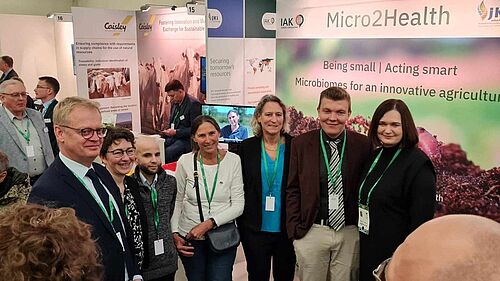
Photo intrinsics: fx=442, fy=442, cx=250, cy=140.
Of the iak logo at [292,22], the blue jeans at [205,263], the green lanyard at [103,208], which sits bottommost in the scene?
the blue jeans at [205,263]

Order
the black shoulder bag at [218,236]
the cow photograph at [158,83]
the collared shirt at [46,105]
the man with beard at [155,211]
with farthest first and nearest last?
the cow photograph at [158,83] < the collared shirt at [46,105] < the black shoulder bag at [218,236] < the man with beard at [155,211]

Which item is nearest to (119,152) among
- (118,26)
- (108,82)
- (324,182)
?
(324,182)

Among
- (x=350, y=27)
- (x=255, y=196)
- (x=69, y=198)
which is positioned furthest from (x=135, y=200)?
(x=350, y=27)

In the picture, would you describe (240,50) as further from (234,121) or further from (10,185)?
(10,185)

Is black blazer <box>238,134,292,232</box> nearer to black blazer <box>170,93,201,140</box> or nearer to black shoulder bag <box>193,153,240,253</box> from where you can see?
black shoulder bag <box>193,153,240,253</box>

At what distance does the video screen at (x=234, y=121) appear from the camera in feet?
13.2

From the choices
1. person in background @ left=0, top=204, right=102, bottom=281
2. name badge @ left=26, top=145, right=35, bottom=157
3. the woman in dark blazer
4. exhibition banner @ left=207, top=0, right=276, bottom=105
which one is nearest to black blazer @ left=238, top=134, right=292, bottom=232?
the woman in dark blazer

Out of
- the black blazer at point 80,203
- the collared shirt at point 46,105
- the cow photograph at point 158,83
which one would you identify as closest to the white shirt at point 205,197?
the black blazer at point 80,203

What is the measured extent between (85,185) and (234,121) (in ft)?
7.83

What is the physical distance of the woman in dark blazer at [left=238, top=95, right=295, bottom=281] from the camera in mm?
2744

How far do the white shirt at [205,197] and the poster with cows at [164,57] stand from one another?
3.93 meters

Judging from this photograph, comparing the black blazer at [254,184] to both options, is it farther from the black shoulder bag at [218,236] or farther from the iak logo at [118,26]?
the iak logo at [118,26]

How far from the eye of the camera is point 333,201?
2557 mm

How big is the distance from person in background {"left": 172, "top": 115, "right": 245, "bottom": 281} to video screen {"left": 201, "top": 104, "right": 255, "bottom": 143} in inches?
50.8
